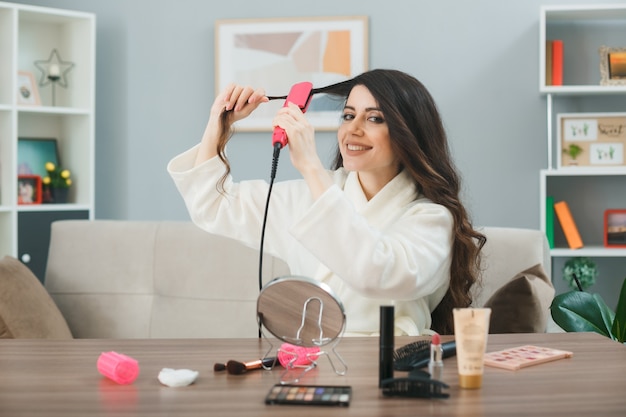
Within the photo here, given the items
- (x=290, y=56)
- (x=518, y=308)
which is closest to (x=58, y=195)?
(x=290, y=56)

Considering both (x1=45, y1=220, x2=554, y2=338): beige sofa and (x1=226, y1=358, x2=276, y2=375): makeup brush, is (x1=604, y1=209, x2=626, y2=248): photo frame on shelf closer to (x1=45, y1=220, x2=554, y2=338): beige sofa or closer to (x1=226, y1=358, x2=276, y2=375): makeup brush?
(x1=45, y1=220, x2=554, y2=338): beige sofa

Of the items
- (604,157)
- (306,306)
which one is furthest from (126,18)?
(306,306)

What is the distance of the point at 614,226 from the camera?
4.06 metres

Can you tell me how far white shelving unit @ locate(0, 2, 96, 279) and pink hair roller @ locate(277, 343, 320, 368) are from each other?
3.08 m

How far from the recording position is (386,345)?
45.6 inches

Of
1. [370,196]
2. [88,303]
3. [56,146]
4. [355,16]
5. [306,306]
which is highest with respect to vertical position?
[355,16]

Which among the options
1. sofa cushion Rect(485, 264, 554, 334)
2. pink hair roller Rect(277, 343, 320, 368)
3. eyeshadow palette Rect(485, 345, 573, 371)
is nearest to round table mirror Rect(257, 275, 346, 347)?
pink hair roller Rect(277, 343, 320, 368)

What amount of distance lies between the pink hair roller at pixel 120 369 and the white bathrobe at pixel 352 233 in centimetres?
41

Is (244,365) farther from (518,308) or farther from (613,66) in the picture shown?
(613,66)

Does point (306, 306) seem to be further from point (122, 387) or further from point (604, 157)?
A: point (604, 157)

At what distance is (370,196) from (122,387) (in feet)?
3.18

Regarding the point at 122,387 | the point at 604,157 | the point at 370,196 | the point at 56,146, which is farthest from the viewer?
the point at 56,146

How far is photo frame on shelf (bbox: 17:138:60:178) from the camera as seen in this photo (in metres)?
4.29

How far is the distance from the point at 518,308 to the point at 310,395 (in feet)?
3.66
